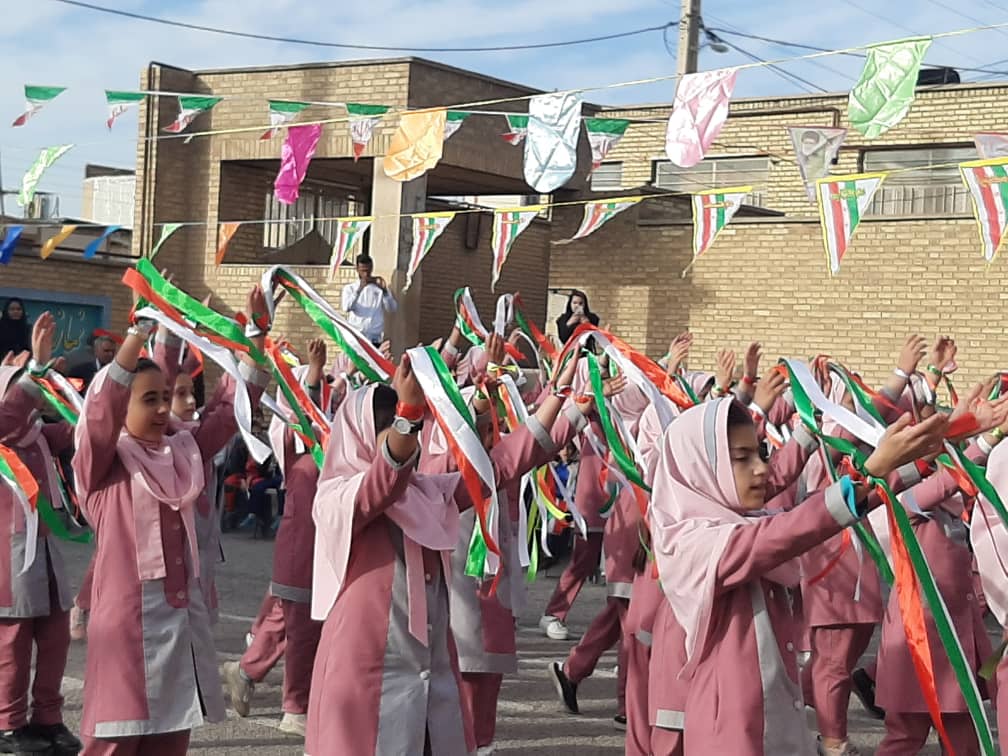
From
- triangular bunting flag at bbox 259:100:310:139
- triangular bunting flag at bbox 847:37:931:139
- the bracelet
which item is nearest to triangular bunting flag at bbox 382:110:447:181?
triangular bunting flag at bbox 259:100:310:139

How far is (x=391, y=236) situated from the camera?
709 inches

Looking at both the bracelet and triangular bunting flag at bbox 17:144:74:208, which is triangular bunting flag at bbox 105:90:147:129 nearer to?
triangular bunting flag at bbox 17:144:74:208

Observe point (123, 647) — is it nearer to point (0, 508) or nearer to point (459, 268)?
point (0, 508)

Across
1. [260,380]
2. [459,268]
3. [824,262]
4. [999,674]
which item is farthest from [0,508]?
[459,268]

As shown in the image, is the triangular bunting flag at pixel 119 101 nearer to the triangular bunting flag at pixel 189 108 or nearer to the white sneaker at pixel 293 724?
the triangular bunting flag at pixel 189 108

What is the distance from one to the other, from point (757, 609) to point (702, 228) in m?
7.52

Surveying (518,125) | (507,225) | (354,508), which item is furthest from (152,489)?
(507,225)

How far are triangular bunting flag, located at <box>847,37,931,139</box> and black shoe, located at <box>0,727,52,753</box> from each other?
5762 millimetres

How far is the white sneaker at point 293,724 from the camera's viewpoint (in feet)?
23.1

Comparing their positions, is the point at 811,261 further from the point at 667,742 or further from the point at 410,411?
the point at 410,411

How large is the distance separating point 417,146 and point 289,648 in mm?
5764

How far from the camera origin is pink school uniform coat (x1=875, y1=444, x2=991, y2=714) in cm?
587

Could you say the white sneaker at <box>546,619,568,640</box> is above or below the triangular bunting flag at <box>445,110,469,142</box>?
below

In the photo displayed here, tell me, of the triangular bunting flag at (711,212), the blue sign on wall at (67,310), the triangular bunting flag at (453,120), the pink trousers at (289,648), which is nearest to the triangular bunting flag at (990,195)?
the triangular bunting flag at (711,212)
